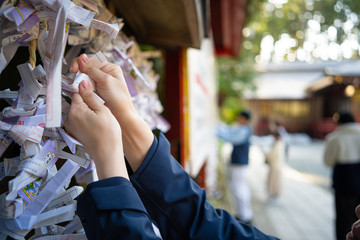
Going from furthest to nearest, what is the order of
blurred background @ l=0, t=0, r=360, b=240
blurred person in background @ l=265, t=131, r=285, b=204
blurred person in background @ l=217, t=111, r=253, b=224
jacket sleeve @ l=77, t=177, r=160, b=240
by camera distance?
blurred person in background @ l=265, t=131, r=285, b=204 < blurred person in background @ l=217, t=111, r=253, b=224 < blurred background @ l=0, t=0, r=360, b=240 < jacket sleeve @ l=77, t=177, r=160, b=240

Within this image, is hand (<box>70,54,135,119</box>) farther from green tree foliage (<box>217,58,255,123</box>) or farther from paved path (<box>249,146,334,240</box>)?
green tree foliage (<box>217,58,255,123</box>)

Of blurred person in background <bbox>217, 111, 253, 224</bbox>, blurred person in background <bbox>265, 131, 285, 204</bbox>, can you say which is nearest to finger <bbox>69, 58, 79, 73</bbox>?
blurred person in background <bbox>217, 111, 253, 224</bbox>

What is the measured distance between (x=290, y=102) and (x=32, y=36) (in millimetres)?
24164

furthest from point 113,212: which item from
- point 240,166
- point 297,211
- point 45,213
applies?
point 297,211

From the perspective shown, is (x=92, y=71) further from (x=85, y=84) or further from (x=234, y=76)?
(x=234, y=76)

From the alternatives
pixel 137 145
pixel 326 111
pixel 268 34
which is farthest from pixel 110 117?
pixel 326 111

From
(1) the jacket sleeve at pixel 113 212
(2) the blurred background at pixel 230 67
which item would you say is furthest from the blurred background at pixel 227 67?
(1) the jacket sleeve at pixel 113 212

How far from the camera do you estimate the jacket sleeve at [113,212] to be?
1.96 feet

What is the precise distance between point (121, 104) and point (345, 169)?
372 centimetres

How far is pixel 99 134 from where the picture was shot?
66 centimetres

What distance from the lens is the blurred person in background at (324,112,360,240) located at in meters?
3.61

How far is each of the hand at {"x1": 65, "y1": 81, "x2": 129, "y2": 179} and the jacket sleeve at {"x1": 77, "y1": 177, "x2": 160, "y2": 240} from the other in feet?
0.11

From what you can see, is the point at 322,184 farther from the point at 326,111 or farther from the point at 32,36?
the point at 326,111

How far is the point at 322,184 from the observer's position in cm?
758
